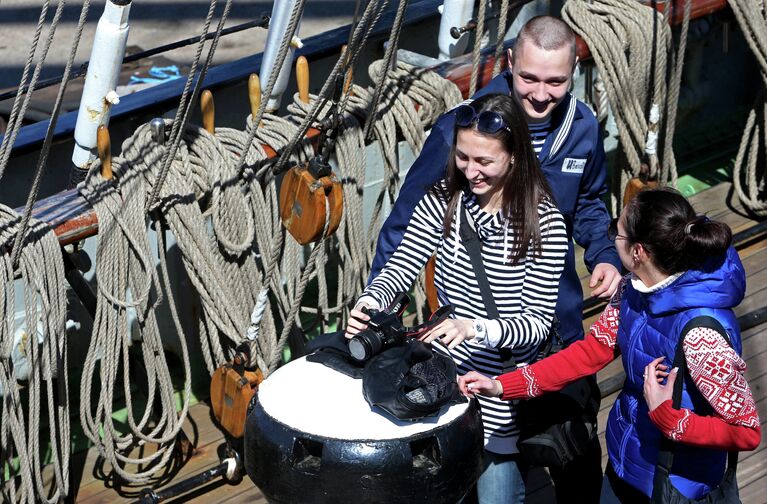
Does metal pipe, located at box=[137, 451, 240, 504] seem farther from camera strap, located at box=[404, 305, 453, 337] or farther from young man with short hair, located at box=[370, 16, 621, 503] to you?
camera strap, located at box=[404, 305, 453, 337]

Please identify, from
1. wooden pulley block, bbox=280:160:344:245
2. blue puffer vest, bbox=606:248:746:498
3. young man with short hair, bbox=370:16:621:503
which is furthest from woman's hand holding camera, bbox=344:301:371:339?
wooden pulley block, bbox=280:160:344:245

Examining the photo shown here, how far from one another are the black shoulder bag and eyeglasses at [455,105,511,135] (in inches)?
7.3

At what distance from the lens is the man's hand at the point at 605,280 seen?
234 cm

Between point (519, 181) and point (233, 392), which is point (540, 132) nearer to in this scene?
point (519, 181)

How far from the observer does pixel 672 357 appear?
2.00 meters

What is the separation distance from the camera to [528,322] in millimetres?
2129

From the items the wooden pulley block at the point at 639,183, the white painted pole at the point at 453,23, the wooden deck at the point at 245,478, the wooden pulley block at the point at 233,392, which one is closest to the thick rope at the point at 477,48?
the white painted pole at the point at 453,23

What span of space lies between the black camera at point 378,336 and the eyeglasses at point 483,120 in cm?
38

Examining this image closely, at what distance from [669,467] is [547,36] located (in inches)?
35.7

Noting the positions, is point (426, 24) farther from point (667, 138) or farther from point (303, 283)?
point (303, 283)

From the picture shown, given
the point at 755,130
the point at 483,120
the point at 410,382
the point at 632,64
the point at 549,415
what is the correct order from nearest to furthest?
the point at 410,382
the point at 483,120
the point at 549,415
the point at 632,64
the point at 755,130

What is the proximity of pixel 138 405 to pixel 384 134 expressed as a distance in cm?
115


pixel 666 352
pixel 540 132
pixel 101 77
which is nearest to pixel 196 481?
pixel 101 77

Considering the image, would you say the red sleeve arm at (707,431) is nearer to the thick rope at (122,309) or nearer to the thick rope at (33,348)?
the thick rope at (122,309)
